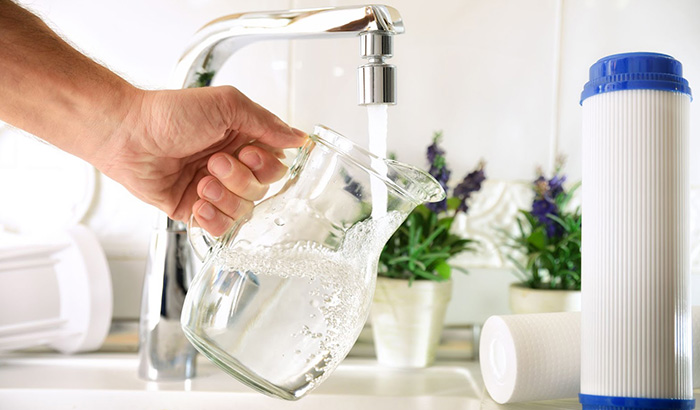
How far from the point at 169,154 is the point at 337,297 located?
27cm

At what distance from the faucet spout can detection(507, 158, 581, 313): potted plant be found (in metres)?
0.40

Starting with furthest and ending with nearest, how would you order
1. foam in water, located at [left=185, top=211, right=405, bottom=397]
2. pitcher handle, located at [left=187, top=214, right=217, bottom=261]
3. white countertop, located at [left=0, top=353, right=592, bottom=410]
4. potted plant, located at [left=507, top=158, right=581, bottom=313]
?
potted plant, located at [left=507, top=158, right=581, bottom=313], white countertop, located at [left=0, top=353, right=592, bottom=410], pitcher handle, located at [left=187, top=214, right=217, bottom=261], foam in water, located at [left=185, top=211, right=405, bottom=397]

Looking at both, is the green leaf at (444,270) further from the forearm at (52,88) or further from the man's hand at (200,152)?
the forearm at (52,88)

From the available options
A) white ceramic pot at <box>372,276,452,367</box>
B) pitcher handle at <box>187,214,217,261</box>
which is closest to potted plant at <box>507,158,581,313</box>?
white ceramic pot at <box>372,276,452,367</box>

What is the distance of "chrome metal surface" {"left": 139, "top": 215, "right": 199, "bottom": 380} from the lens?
0.72 meters

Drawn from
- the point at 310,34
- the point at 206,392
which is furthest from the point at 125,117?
the point at 206,392

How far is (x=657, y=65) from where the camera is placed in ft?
1.49

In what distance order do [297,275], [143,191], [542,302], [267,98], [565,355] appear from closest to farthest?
[297,275] → [565,355] → [143,191] → [542,302] → [267,98]

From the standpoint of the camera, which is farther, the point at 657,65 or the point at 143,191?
the point at 143,191

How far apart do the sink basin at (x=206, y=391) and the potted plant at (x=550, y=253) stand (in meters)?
0.12

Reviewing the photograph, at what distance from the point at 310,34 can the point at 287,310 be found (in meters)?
0.28

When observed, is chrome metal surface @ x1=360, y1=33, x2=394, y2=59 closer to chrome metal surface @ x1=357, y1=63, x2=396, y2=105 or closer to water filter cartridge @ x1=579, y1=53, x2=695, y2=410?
chrome metal surface @ x1=357, y1=63, x2=396, y2=105

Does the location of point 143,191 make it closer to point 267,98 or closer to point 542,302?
point 267,98

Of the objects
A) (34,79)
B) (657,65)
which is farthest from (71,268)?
(657,65)
